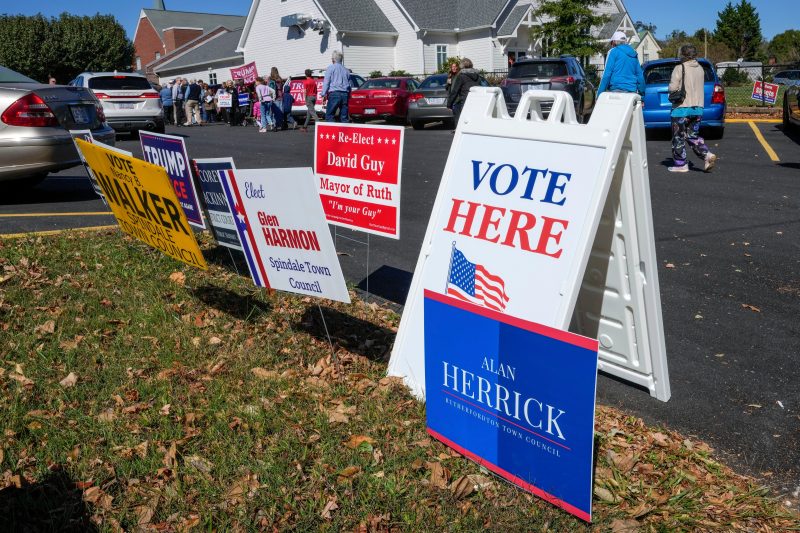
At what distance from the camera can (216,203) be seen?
18.9 feet

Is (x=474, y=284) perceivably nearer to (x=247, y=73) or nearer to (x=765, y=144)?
(x=765, y=144)

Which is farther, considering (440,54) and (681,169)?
(440,54)

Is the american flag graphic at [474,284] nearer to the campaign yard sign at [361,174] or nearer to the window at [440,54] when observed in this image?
the campaign yard sign at [361,174]

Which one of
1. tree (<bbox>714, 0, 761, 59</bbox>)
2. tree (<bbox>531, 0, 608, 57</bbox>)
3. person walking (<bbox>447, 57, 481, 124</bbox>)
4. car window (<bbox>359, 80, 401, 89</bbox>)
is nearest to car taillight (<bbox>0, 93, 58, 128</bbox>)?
person walking (<bbox>447, 57, 481, 124</bbox>)

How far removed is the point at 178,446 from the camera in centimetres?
366

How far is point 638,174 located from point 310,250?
68.2 inches

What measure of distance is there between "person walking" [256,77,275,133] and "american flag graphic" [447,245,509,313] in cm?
2000

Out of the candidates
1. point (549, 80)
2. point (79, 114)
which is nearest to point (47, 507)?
point (79, 114)

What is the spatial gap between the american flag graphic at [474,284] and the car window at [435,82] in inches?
720

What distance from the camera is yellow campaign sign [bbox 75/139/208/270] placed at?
14.5 ft

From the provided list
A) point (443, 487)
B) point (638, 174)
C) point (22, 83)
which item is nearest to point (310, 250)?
point (443, 487)

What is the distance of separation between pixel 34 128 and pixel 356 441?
22.2 feet

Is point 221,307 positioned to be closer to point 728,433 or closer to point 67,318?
point 67,318

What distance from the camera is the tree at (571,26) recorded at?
33188 millimetres
